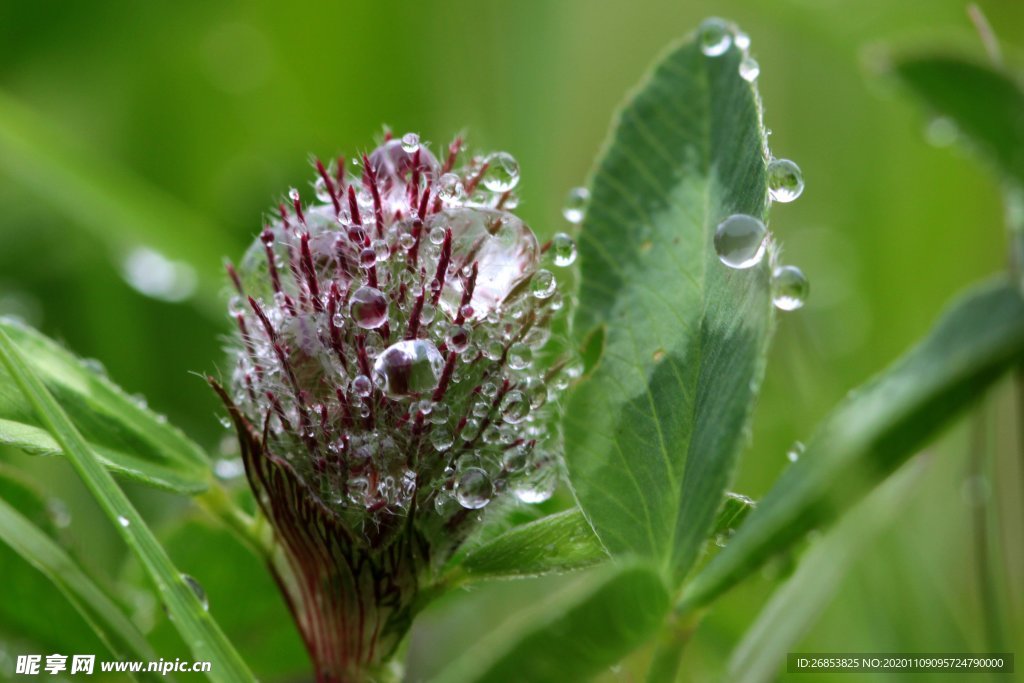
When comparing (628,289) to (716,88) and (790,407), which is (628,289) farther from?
(790,407)

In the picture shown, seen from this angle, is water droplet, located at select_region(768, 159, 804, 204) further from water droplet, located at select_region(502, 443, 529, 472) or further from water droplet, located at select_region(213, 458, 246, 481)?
water droplet, located at select_region(213, 458, 246, 481)

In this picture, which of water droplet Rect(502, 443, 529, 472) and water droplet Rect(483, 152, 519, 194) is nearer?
water droplet Rect(502, 443, 529, 472)

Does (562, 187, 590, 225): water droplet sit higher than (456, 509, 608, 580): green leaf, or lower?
higher

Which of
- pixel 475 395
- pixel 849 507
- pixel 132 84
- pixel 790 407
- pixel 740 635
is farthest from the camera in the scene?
pixel 132 84

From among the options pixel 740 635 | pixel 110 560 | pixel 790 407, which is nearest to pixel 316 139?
pixel 110 560

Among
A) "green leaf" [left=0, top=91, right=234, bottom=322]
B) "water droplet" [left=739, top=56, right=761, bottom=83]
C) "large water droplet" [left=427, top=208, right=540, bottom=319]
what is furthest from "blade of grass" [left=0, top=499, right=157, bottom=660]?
"green leaf" [left=0, top=91, right=234, bottom=322]

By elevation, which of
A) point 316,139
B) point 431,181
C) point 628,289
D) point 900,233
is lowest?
point 628,289
